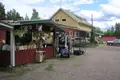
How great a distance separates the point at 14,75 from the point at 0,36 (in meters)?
9.20

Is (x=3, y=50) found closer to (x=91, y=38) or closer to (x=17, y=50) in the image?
(x=17, y=50)

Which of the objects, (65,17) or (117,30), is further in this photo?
(117,30)

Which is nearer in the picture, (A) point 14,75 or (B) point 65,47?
(A) point 14,75

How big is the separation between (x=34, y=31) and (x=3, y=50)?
143 inches

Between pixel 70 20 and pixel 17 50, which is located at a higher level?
pixel 70 20

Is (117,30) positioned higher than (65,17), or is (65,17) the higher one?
(65,17)

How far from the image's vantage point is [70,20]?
48531 millimetres

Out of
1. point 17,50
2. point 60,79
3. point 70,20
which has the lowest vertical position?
point 60,79

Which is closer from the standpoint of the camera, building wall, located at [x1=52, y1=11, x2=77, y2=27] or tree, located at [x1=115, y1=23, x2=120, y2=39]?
building wall, located at [x1=52, y1=11, x2=77, y2=27]

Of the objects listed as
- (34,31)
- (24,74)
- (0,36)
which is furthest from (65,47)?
(24,74)

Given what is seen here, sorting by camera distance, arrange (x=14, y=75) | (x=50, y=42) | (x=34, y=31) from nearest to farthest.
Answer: (x=14, y=75) < (x=34, y=31) < (x=50, y=42)

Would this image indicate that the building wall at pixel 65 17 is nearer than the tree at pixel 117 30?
Yes

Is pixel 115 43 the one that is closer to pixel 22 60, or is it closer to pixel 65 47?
pixel 65 47

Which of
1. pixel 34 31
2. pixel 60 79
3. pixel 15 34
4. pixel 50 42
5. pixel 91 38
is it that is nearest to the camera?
pixel 60 79
